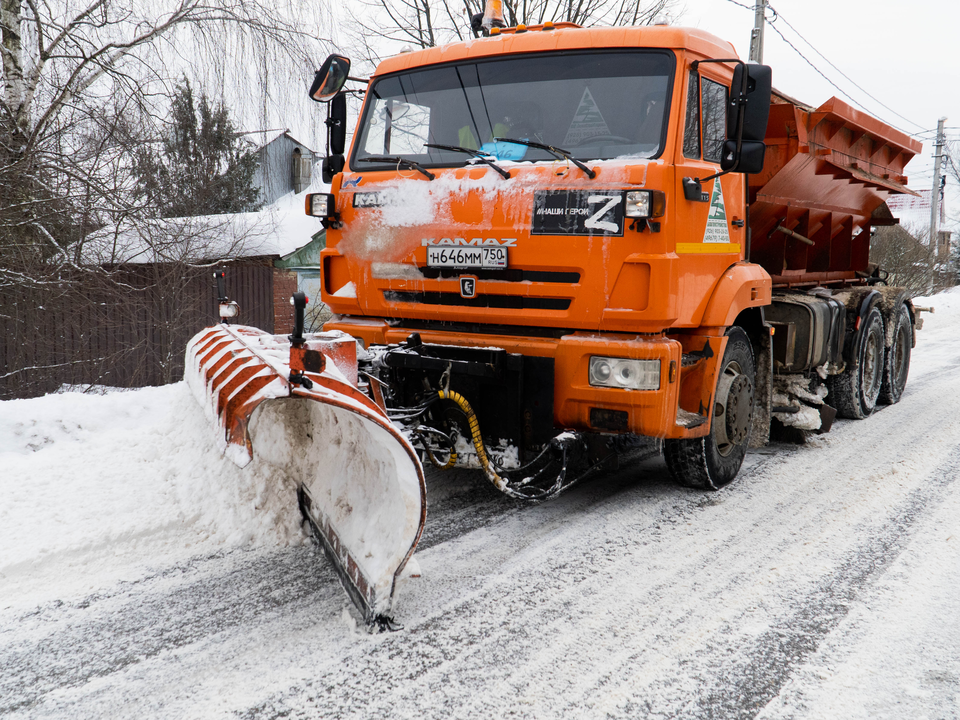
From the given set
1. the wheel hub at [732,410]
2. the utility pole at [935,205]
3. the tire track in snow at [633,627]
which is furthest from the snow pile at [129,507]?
the utility pole at [935,205]

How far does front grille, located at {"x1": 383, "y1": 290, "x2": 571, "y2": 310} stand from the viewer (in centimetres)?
402

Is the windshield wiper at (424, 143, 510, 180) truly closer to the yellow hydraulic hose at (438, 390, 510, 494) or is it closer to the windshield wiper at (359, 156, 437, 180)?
the windshield wiper at (359, 156, 437, 180)

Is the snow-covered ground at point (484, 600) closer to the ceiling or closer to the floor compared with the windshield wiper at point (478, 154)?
closer to the floor

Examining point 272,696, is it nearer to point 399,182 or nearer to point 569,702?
point 569,702

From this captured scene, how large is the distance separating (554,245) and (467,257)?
1.67ft

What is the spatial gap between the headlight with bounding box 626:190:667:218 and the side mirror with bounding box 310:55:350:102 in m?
1.89

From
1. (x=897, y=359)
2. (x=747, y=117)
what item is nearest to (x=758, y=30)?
(x=897, y=359)

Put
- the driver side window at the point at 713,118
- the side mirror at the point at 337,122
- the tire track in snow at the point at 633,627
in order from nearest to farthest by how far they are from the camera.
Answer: the tire track in snow at the point at 633,627 → the driver side window at the point at 713,118 → the side mirror at the point at 337,122

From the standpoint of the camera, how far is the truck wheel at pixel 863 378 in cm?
716

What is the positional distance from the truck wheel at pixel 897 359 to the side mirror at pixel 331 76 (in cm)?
633

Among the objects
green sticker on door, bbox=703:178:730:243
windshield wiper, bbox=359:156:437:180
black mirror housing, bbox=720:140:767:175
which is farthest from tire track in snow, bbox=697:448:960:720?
windshield wiper, bbox=359:156:437:180

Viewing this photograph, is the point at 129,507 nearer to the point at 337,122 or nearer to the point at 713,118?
the point at 337,122

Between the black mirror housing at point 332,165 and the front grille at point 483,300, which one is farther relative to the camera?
the black mirror housing at point 332,165

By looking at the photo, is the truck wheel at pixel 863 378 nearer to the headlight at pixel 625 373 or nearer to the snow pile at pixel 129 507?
the headlight at pixel 625 373
